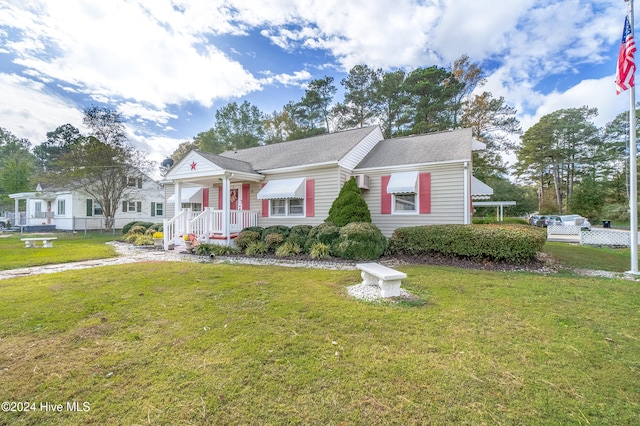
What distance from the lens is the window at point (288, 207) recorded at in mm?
12902

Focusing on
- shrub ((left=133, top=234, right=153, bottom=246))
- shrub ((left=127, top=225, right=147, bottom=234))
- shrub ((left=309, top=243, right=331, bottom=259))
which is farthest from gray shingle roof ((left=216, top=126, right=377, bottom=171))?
shrub ((left=127, top=225, right=147, bottom=234))

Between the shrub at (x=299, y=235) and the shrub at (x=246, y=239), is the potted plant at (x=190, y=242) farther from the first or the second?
the shrub at (x=299, y=235)

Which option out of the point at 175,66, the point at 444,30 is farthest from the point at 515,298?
the point at 175,66

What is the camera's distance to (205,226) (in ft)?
40.0

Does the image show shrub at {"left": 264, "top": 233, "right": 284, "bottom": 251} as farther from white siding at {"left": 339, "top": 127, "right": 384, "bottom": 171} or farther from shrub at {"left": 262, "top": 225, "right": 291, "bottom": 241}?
white siding at {"left": 339, "top": 127, "right": 384, "bottom": 171}

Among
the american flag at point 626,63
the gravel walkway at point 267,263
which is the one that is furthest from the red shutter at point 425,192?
the american flag at point 626,63

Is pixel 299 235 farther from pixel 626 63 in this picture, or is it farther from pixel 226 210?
pixel 626 63

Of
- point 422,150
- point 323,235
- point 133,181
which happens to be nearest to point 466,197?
point 422,150

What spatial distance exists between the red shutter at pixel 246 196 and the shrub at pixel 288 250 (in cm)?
464

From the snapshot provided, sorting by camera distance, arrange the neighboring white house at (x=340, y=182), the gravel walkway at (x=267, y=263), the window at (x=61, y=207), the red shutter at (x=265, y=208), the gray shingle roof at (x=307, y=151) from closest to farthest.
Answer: the gravel walkway at (x=267, y=263) → the neighboring white house at (x=340, y=182) → the gray shingle roof at (x=307, y=151) → the red shutter at (x=265, y=208) → the window at (x=61, y=207)

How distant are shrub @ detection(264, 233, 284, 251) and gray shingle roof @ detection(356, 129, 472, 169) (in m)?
5.07

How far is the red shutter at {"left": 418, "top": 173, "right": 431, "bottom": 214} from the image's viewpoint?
436 inches

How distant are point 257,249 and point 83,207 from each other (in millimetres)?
23511

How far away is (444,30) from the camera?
1415 cm
